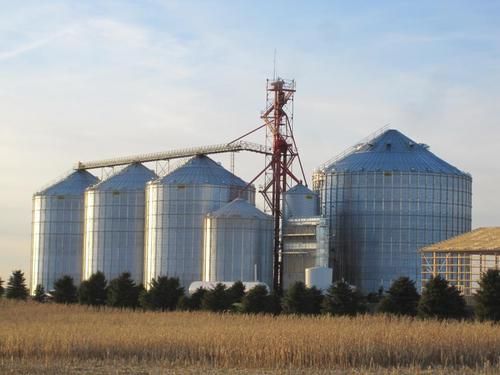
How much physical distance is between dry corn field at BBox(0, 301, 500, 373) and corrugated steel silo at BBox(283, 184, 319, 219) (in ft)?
197

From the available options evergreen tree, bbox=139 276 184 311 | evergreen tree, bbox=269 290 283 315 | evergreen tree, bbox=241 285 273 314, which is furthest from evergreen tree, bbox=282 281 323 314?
evergreen tree, bbox=139 276 184 311

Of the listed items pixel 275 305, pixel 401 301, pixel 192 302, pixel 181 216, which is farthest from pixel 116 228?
pixel 401 301

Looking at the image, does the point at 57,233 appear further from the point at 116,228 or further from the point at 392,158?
the point at 392,158

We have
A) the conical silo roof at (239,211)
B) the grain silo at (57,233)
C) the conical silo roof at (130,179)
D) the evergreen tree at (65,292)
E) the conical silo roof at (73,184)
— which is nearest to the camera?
the evergreen tree at (65,292)

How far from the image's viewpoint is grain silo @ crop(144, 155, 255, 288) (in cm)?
10581

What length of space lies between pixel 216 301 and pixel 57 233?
1924 inches

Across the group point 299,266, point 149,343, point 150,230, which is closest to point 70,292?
point 150,230

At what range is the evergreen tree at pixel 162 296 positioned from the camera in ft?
273

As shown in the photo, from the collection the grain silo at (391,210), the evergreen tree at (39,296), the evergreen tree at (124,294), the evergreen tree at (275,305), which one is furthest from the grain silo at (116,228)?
the evergreen tree at (275,305)

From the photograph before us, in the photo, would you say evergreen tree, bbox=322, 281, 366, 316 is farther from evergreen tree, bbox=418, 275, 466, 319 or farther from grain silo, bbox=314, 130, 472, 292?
grain silo, bbox=314, 130, 472, 292

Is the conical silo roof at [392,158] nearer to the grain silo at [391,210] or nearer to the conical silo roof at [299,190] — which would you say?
the grain silo at [391,210]

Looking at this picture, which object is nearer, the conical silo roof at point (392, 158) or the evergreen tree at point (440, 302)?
the evergreen tree at point (440, 302)

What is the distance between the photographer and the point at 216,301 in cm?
7794

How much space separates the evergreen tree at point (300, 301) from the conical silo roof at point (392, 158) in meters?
34.9
